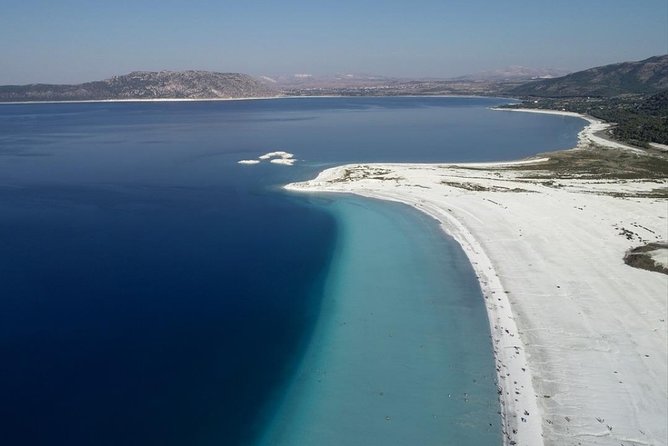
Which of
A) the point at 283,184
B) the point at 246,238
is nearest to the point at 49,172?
the point at 283,184

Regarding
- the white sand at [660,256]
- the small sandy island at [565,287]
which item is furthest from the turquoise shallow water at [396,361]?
the white sand at [660,256]

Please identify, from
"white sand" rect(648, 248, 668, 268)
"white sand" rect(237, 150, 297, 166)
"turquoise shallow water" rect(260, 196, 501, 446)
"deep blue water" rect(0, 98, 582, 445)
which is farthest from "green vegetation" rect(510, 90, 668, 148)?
Result: "turquoise shallow water" rect(260, 196, 501, 446)

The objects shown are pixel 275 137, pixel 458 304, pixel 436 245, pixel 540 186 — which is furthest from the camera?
pixel 275 137

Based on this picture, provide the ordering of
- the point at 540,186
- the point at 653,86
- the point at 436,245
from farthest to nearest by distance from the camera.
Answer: the point at 653,86 < the point at 540,186 < the point at 436,245

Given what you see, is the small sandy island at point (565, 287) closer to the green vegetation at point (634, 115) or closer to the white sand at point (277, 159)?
the white sand at point (277, 159)

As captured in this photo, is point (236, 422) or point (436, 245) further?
point (436, 245)

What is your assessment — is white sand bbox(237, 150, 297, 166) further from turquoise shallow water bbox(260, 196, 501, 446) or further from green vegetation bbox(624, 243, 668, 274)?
green vegetation bbox(624, 243, 668, 274)

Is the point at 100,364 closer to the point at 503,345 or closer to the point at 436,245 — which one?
the point at 503,345
